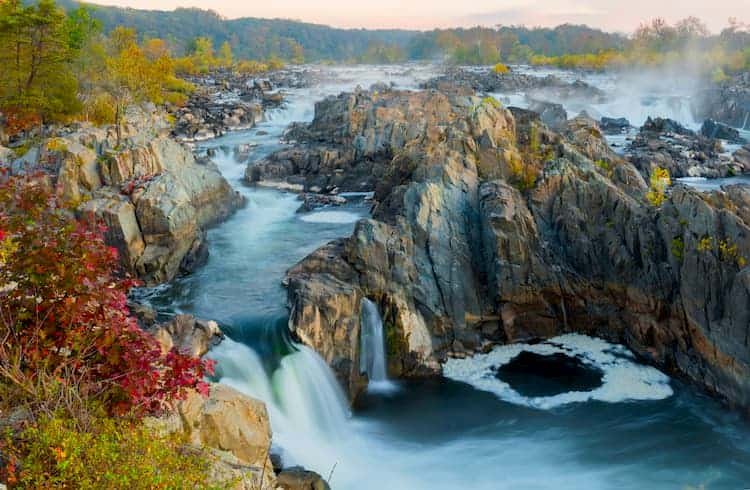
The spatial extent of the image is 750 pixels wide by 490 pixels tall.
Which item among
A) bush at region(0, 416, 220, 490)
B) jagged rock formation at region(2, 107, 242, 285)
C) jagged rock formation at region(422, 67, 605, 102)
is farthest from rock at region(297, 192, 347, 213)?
jagged rock formation at region(422, 67, 605, 102)

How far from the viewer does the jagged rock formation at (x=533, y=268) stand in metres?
18.4

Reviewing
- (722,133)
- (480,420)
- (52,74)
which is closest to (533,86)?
(722,133)

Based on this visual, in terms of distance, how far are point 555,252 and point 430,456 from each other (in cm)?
949

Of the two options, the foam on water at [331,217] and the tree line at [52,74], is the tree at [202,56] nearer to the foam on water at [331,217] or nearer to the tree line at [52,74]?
the tree line at [52,74]

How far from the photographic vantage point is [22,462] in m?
7.27

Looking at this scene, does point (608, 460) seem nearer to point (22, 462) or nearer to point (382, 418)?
point (382, 418)

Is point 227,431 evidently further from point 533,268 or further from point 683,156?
point 683,156

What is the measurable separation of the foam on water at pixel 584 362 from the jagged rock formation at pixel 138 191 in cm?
1100

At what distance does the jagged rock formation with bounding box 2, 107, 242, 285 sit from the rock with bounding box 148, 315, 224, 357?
5.63m

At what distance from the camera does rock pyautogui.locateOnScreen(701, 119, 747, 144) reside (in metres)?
54.2

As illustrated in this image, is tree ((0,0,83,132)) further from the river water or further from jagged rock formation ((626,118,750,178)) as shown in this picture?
jagged rock formation ((626,118,750,178))

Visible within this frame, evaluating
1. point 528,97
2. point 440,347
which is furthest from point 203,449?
point 528,97

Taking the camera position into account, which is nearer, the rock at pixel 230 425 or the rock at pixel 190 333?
the rock at pixel 230 425

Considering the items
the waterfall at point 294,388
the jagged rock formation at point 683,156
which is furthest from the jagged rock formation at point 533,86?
the waterfall at point 294,388
